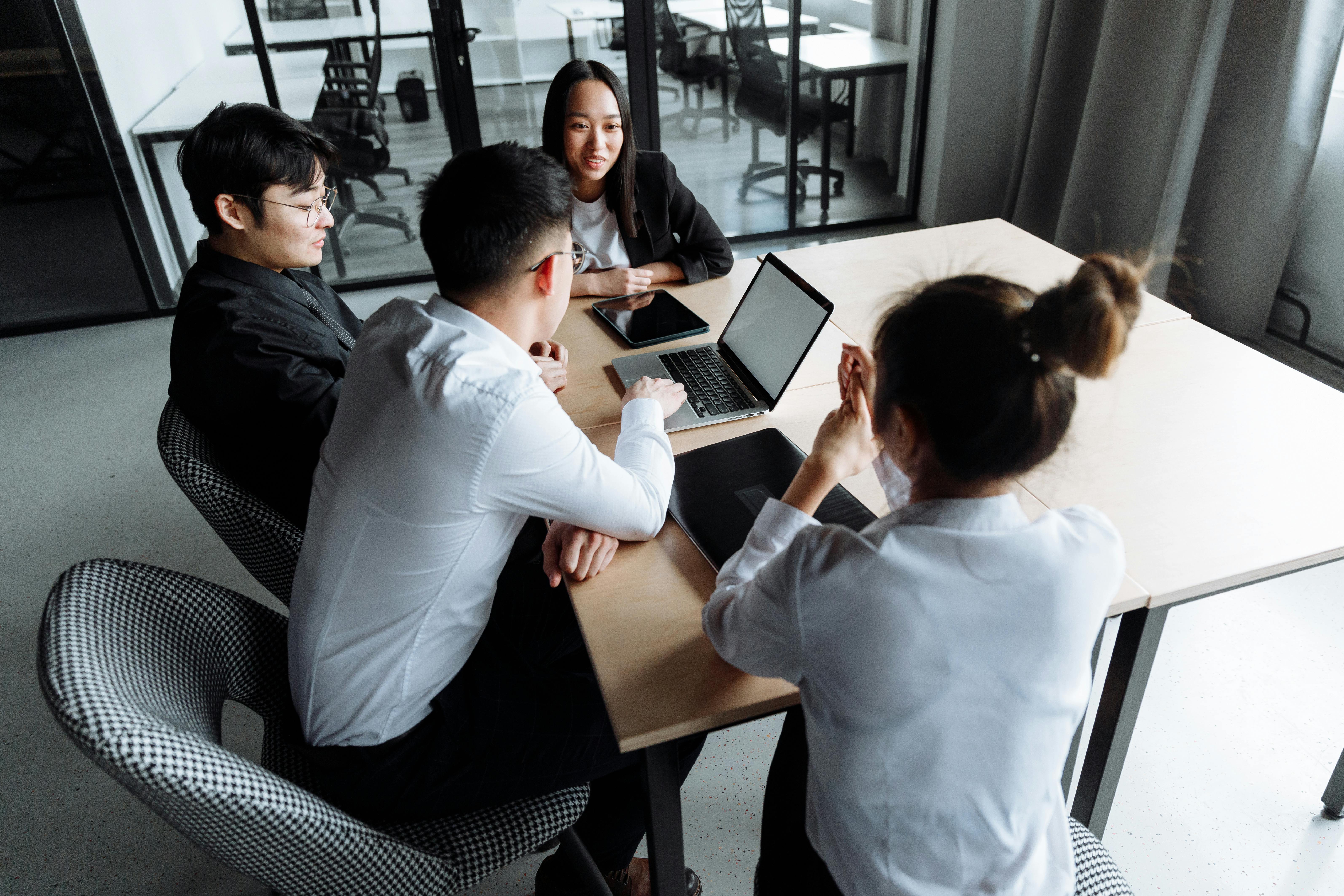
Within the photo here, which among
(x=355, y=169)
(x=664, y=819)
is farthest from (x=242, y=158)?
(x=355, y=169)

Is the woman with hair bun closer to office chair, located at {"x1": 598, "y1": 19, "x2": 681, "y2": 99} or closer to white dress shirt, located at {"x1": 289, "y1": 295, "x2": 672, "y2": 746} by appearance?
white dress shirt, located at {"x1": 289, "y1": 295, "x2": 672, "y2": 746}

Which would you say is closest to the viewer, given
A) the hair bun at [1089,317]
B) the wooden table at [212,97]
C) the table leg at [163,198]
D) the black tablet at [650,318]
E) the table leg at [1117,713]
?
the hair bun at [1089,317]

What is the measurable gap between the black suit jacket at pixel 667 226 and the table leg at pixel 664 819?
136 centimetres

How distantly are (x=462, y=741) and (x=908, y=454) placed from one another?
0.76 m

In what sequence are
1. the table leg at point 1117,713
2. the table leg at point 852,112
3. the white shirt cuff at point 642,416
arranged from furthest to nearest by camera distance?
the table leg at point 852,112 < the white shirt cuff at point 642,416 < the table leg at point 1117,713

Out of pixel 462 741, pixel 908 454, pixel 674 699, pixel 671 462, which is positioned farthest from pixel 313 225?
pixel 908 454

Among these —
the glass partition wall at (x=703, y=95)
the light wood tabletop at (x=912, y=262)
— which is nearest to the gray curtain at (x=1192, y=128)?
the light wood tabletop at (x=912, y=262)

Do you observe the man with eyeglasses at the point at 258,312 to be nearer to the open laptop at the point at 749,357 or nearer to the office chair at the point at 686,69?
the open laptop at the point at 749,357

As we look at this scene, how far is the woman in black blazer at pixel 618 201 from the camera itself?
2125mm

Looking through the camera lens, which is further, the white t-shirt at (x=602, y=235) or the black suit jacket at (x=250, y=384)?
the white t-shirt at (x=602, y=235)

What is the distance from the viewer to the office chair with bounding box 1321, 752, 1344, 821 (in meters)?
1.63

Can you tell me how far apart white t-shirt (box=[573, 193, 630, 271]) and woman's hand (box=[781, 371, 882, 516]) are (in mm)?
1202

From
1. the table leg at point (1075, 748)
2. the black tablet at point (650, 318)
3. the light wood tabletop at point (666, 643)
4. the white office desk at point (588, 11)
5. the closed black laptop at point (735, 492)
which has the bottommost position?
the table leg at point (1075, 748)

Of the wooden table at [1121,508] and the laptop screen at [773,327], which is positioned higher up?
the laptop screen at [773,327]
